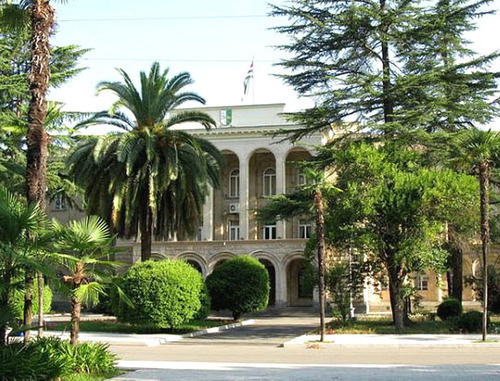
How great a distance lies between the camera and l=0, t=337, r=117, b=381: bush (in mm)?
11398

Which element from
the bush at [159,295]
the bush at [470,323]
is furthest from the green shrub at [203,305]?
the bush at [470,323]

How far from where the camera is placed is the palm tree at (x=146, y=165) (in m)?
30.8

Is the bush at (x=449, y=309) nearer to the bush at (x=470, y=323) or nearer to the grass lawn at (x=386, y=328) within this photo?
the grass lawn at (x=386, y=328)

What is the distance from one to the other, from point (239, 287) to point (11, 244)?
22952mm

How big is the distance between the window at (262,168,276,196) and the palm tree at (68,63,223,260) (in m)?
21.7

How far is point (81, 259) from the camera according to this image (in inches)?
548

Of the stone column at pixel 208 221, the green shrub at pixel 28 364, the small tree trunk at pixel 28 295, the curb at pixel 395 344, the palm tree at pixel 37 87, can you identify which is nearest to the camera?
the green shrub at pixel 28 364

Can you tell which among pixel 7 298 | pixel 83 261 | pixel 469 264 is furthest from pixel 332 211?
pixel 469 264

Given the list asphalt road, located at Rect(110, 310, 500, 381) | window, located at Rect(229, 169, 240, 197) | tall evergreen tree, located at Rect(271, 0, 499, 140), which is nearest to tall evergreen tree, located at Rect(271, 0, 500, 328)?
tall evergreen tree, located at Rect(271, 0, 499, 140)

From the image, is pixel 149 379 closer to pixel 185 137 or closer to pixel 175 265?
pixel 175 265

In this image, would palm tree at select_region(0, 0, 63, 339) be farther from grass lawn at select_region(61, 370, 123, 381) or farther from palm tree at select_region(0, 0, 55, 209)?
grass lawn at select_region(61, 370, 123, 381)

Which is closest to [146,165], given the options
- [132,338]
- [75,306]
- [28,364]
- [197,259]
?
[132,338]

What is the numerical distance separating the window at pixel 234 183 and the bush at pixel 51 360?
4070cm

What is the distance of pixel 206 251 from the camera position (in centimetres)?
5066
